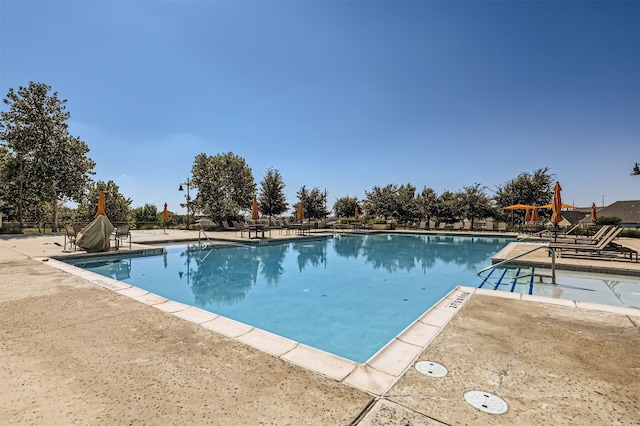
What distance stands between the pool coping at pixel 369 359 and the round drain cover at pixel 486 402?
52cm

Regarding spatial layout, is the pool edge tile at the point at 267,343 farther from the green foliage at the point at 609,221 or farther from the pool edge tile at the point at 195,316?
the green foliage at the point at 609,221

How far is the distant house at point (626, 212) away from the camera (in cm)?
3950

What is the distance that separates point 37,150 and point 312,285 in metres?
22.7

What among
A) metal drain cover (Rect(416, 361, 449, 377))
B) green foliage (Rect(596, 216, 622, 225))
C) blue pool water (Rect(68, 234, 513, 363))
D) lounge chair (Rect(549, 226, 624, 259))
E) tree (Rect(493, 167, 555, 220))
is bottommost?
blue pool water (Rect(68, 234, 513, 363))

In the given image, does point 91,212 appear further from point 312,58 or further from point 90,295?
point 90,295

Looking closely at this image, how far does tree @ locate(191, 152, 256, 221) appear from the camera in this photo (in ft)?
83.2

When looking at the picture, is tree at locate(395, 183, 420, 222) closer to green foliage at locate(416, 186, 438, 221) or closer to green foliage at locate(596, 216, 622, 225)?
green foliage at locate(416, 186, 438, 221)

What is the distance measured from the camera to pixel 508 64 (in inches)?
537

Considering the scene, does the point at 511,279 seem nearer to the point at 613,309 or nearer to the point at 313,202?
the point at 613,309

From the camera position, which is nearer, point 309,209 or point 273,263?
point 273,263

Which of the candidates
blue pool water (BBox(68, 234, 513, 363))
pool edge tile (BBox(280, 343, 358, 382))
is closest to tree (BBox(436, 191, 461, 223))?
blue pool water (BBox(68, 234, 513, 363))

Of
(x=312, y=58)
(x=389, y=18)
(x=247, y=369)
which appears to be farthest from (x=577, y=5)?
(x=247, y=369)

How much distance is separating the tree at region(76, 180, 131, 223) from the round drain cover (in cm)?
2851

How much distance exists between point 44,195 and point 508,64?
29.2 metres
